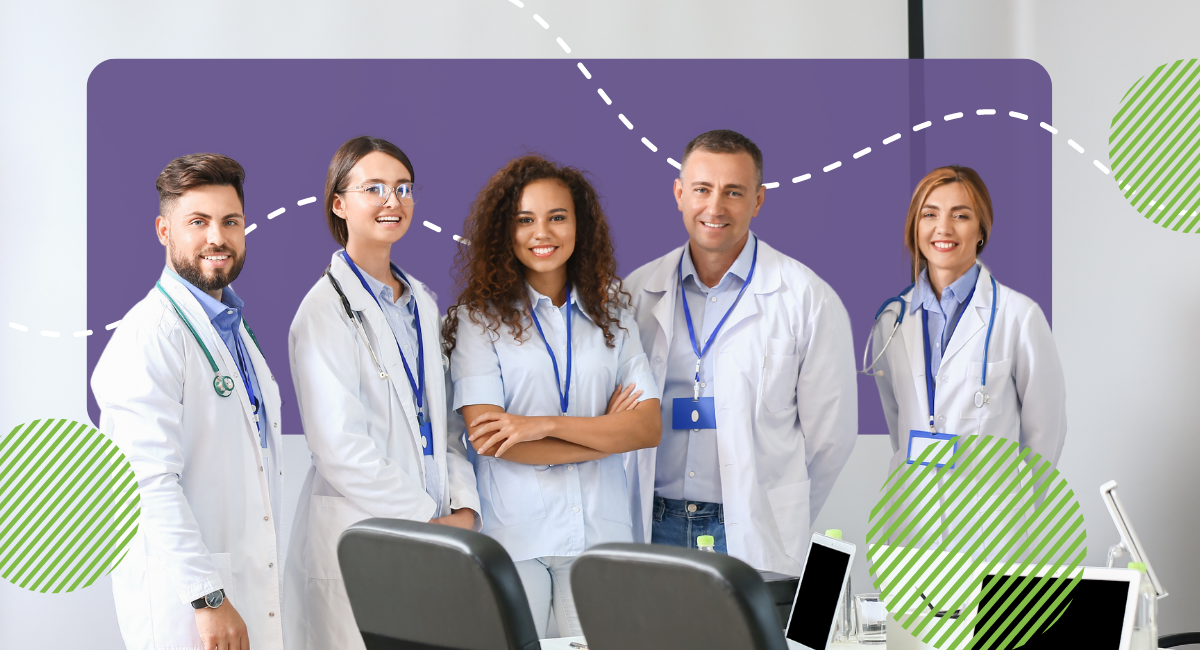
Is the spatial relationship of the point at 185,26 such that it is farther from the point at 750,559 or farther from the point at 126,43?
the point at 750,559

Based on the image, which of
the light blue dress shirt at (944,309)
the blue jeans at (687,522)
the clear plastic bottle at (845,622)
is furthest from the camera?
the light blue dress shirt at (944,309)

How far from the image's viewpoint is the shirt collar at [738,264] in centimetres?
301

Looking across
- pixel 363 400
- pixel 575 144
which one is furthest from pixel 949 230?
pixel 363 400

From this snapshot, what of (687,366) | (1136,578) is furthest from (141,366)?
(1136,578)

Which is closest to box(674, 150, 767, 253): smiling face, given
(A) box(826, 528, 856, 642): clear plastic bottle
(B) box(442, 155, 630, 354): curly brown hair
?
(B) box(442, 155, 630, 354): curly brown hair

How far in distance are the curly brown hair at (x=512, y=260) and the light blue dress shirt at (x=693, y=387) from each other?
0.28m

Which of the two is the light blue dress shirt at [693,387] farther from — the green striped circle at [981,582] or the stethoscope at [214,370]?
the stethoscope at [214,370]

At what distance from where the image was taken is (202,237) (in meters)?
2.34

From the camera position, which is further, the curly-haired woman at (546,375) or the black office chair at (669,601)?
the curly-haired woman at (546,375)

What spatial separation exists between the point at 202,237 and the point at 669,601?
5.65 ft

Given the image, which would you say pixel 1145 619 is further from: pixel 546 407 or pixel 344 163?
pixel 344 163

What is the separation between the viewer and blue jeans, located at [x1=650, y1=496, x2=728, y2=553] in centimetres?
293

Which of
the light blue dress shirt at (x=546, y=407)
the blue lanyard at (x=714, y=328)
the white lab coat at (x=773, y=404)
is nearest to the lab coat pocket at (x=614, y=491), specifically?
the light blue dress shirt at (x=546, y=407)

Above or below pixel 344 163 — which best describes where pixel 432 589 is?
below
